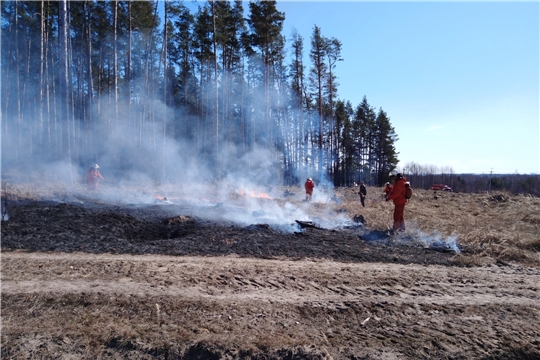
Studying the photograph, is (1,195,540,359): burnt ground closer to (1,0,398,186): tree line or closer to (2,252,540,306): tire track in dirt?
(2,252,540,306): tire track in dirt

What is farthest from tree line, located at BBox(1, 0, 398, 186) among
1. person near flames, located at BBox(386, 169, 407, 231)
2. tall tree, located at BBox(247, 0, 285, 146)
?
person near flames, located at BBox(386, 169, 407, 231)

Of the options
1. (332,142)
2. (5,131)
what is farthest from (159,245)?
(332,142)

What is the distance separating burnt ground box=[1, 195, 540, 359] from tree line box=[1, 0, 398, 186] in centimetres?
1701

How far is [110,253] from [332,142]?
38.8 meters

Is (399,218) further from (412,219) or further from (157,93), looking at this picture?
(157,93)

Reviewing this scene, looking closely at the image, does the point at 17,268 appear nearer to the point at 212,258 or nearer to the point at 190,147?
the point at 212,258

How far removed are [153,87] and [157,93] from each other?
647 mm

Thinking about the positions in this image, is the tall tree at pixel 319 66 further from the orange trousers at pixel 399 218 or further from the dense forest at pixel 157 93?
the orange trousers at pixel 399 218

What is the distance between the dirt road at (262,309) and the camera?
11.5 ft

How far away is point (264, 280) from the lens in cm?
530

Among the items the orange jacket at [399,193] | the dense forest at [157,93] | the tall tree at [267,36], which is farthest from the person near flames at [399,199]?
the tall tree at [267,36]

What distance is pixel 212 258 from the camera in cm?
660

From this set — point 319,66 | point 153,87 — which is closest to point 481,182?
point 319,66

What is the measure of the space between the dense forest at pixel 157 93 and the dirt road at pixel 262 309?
14.9 metres
